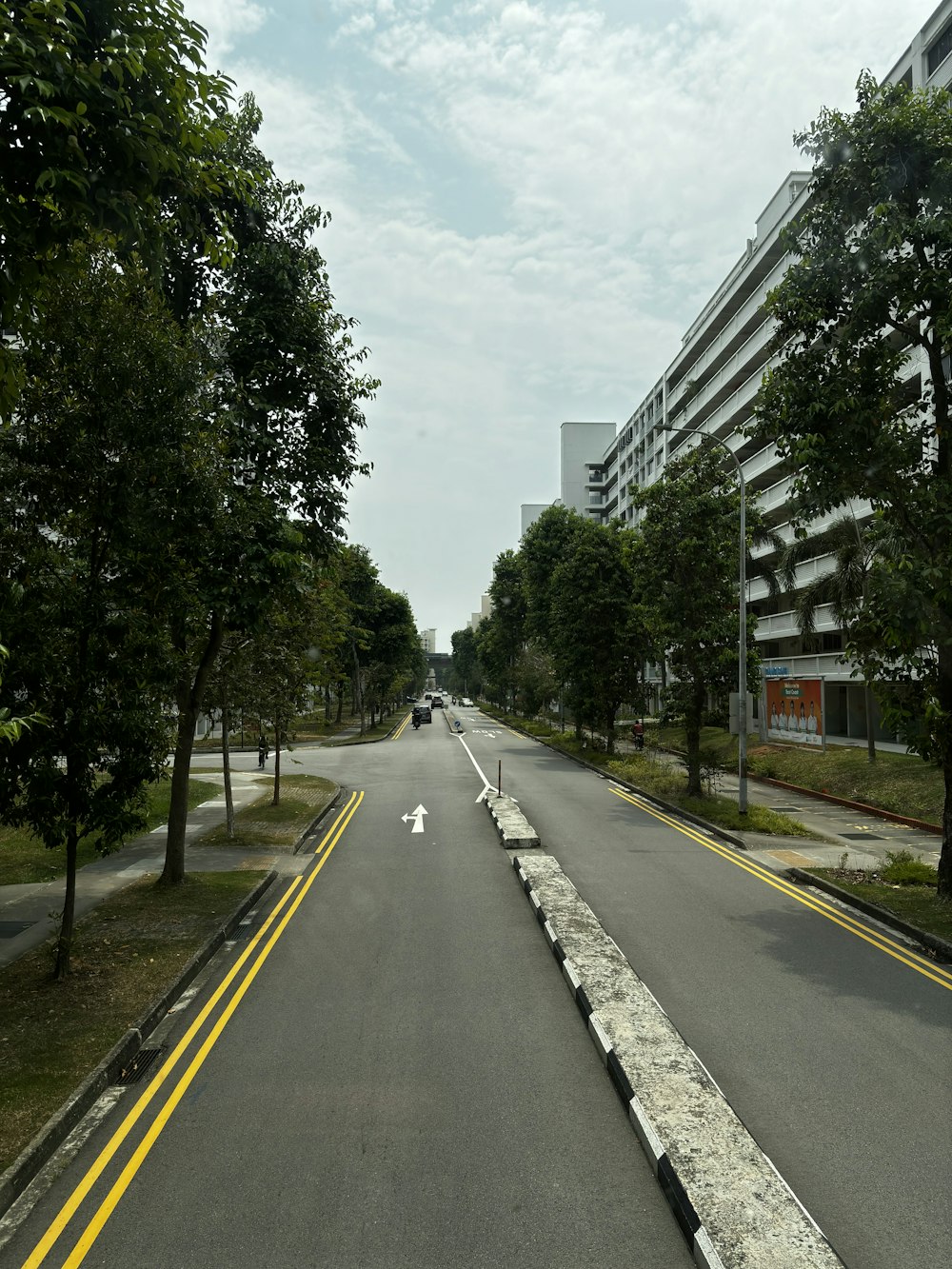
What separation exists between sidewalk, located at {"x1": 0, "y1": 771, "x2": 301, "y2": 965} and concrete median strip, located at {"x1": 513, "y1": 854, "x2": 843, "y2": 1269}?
601cm

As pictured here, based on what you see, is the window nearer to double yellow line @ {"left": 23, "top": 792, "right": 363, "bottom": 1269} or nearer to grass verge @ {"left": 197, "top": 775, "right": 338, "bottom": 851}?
grass verge @ {"left": 197, "top": 775, "right": 338, "bottom": 851}

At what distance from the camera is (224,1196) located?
525cm

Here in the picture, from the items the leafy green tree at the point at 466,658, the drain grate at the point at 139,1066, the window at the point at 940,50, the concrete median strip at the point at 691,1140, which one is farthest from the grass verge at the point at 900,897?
the leafy green tree at the point at 466,658

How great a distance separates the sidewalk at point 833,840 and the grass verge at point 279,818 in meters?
9.59

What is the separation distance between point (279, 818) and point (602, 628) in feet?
63.7

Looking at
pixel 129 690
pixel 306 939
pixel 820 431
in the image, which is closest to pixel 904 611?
pixel 820 431

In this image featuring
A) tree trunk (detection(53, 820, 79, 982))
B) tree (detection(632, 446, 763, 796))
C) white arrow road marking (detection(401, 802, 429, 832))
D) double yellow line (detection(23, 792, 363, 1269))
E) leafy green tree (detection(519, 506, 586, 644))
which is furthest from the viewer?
leafy green tree (detection(519, 506, 586, 644))

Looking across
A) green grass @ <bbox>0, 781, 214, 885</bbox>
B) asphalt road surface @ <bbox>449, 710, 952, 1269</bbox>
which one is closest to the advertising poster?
asphalt road surface @ <bbox>449, 710, 952, 1269</bbox>

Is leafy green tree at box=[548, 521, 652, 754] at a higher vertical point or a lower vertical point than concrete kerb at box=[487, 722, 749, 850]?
higher

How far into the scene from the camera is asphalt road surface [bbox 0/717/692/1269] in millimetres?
4828

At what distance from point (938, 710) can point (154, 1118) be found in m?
10.2

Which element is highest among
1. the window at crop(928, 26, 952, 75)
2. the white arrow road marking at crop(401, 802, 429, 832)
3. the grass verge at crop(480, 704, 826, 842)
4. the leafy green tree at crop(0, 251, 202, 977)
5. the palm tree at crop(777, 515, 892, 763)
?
the window at crop(928, 26, 952, 75)

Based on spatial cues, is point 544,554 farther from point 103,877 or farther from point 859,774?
point 103,877

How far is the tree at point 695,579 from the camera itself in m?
24.4
